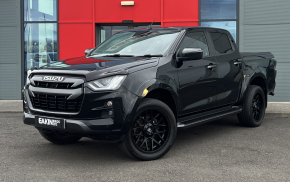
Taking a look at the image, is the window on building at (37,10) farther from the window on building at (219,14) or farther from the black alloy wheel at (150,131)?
the black alloy wheel at (150,131)

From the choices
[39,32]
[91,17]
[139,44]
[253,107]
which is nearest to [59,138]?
[139,44]

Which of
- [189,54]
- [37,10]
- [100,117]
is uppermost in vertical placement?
[37,10]

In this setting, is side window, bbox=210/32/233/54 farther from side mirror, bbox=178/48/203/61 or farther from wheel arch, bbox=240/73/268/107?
side mirror, bbox=178/48/203/61

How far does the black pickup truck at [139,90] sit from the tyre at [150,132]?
12mm

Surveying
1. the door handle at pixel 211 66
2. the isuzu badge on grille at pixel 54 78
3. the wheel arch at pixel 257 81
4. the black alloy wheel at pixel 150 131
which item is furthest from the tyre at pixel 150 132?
the wheel arch at pixel 257 81

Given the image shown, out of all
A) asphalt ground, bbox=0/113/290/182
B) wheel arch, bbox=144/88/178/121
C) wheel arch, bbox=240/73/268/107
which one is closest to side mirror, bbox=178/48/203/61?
wheel arch, bbox=144/88/178/121

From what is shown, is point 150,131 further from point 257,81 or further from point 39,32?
point 39,32

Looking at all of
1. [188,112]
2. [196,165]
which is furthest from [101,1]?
[196,165]

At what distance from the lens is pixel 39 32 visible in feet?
40.5

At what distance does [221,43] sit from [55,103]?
3.24m

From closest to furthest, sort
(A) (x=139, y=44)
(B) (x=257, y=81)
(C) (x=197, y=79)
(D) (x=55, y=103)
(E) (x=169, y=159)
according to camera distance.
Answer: (D) (x=55, y=103) → (E) (x=169, y=159) → (C) (x=197, y=79) → (A) (x=139, y=44) → (B) (x=257, y=81)

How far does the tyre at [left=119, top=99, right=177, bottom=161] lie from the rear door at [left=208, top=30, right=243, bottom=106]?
142 centimetres

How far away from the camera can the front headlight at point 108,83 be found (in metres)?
4.33

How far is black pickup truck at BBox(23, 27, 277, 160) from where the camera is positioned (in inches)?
171
